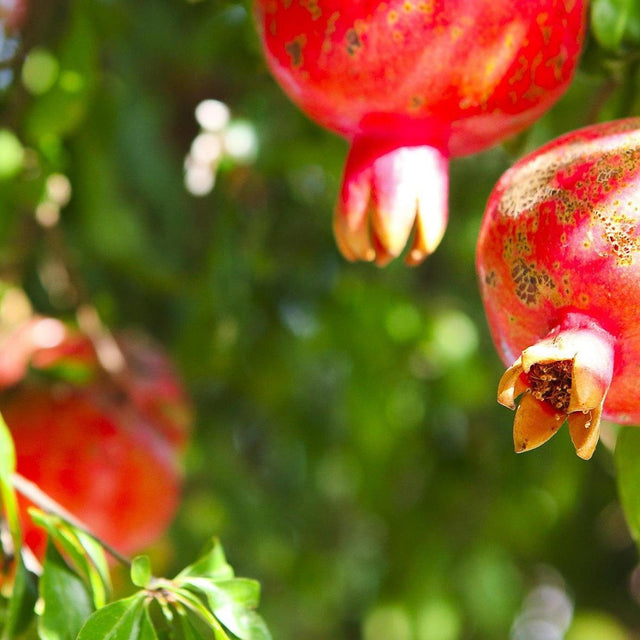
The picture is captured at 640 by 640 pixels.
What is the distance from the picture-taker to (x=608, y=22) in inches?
24.1

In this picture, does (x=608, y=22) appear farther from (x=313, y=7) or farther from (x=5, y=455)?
(x=5, y=455)

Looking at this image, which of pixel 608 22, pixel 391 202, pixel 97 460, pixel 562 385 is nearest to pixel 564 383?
pixel 562 385

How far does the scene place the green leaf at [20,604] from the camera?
56cm

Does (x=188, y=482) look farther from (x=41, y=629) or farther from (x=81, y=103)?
(x=41, y=629)

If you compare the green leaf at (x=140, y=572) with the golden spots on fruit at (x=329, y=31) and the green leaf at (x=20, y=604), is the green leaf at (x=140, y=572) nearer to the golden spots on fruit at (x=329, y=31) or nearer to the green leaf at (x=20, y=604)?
the green leaf at (x=20, y=604)

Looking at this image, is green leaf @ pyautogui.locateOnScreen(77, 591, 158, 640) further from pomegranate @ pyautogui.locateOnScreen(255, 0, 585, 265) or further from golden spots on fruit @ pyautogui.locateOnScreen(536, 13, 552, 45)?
golden spots on fruit @ pyautogui.locateOnScreen(536, 13, 552, 45)

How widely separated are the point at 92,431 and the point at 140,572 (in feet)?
1.48

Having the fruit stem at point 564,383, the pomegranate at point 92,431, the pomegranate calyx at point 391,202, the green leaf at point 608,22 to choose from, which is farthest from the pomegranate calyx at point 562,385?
the pomegranate at point 92,431

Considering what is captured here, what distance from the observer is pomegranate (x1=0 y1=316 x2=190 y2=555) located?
91cm

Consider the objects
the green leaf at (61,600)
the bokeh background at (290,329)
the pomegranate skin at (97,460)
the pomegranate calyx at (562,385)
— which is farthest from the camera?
the bokeh background at (290,329)

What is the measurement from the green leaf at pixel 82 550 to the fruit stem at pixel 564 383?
0.24 meters

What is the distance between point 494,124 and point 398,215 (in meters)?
0.07

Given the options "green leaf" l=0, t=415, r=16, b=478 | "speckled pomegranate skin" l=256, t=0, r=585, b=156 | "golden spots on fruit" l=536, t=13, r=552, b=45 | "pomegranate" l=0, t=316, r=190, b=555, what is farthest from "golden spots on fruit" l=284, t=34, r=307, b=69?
"pomegranate" l=0, t=316, r=190, b=555

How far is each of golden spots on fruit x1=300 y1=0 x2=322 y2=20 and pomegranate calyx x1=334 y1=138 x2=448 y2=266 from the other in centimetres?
7
